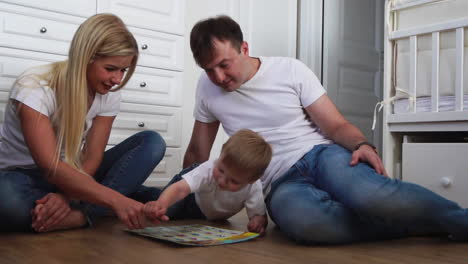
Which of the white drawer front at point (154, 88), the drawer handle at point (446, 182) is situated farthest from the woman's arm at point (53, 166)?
the drawer handle at point (446, 182)

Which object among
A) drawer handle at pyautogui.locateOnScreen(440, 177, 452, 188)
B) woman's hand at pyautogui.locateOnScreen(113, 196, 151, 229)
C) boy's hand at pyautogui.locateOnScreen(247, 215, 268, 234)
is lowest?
boy's hand at pyautogui.locateOnScreen(247, 215, 268, 234)

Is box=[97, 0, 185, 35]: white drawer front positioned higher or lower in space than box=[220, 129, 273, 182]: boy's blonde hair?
higher

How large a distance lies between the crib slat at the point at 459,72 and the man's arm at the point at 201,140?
91 centimetres

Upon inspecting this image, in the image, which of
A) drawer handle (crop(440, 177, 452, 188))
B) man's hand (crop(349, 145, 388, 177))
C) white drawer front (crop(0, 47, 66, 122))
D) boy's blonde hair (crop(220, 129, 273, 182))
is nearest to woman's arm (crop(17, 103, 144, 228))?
boy's blonde hair (crop(220, 129, 273, 182))

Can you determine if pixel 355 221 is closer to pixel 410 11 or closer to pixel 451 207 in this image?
pixel 451 207

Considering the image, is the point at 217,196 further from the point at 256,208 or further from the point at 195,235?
the point at 195,235

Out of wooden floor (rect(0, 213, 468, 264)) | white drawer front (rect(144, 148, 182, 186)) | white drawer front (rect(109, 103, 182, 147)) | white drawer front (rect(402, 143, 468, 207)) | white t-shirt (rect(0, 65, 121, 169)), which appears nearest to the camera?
wooden floor (rect(0, 213, 468, 264))

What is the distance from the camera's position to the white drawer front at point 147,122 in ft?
7.32

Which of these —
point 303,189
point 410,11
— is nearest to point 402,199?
point 303,189

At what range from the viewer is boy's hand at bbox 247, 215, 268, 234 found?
1.44m

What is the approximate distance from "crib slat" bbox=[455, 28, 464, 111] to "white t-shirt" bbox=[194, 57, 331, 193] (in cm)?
70

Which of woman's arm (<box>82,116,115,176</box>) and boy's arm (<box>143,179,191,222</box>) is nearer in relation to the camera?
boy's arm (<box>143,179,191,222</box>)

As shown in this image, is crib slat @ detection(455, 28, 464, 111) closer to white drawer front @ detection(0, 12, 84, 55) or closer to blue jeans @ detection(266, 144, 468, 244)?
blue jeans @ detection(266, 144, 468, 244)

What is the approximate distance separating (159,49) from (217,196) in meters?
1.02
